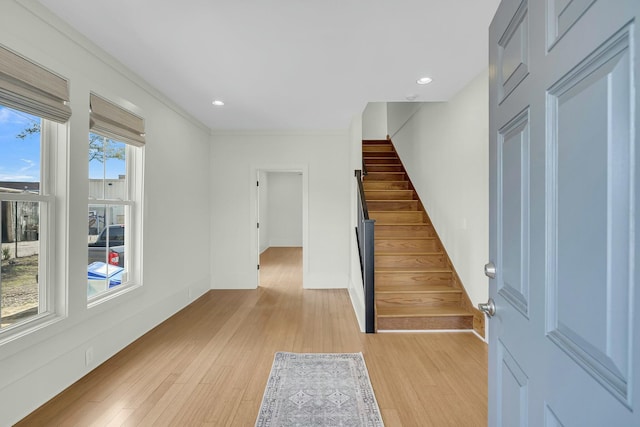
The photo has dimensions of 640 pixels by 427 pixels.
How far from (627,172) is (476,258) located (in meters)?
2.83

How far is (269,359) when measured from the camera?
103 inches

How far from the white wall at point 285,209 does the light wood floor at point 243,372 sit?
20.6 ft

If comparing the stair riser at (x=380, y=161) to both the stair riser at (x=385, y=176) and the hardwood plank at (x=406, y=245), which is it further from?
the hardwood plank at (x=406, y=245)

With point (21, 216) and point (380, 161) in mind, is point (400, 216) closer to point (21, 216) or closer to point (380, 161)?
point (380, 161)

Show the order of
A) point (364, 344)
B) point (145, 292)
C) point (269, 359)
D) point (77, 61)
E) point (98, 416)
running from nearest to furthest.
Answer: point (98, 416), point (77, 61), point (269, 359), point (364, 344), point (145, 292)

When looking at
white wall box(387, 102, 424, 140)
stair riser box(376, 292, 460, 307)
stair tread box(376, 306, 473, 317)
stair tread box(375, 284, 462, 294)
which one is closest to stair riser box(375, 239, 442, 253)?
stair tread box(375, 284, 462, 294)

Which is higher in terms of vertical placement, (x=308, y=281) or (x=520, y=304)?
(x=520, y=304)

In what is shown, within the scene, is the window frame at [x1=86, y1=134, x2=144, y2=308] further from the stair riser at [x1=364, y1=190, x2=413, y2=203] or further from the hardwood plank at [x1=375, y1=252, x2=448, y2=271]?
the stair riser at [x1=364, y1=190, x2=413, y2=203]

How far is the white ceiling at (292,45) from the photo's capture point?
1.97 meters

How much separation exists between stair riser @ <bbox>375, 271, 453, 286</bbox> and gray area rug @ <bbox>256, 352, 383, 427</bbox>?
117 centimetres

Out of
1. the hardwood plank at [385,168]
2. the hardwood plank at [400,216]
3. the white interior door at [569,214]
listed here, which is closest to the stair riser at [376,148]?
the hardwood plank at [385,168]

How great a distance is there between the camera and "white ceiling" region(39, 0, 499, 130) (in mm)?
1970

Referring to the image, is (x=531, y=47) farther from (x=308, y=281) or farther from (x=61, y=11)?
(x=308, y=281)

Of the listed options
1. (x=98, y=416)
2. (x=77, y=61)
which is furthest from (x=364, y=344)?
(x=77, y=61)
